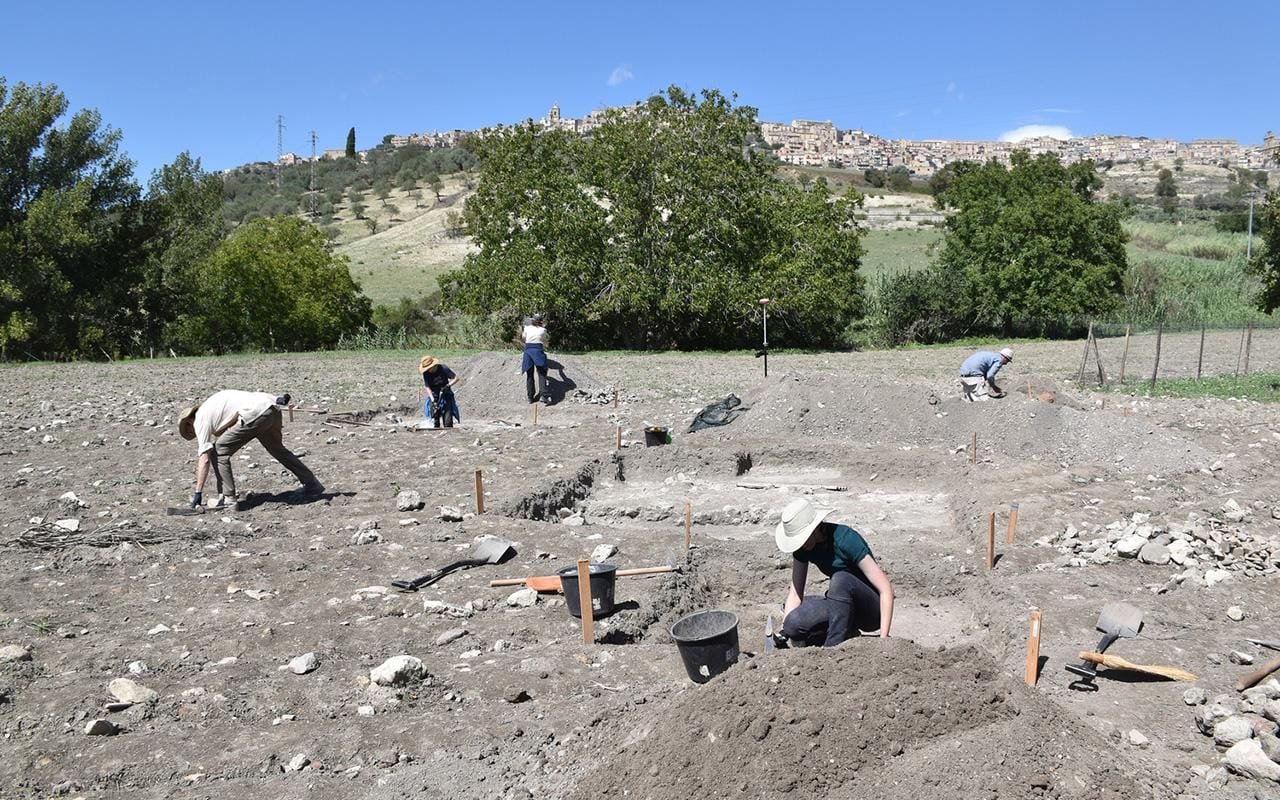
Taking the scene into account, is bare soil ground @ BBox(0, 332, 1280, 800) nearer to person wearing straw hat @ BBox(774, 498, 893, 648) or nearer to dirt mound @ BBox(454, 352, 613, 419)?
person wearing straw hat @ BBox(774, 498, 893, 648)

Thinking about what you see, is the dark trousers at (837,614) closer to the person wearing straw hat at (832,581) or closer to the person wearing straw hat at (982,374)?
the person wearing straw hat at (832,581)

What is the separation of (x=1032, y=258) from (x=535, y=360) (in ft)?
76.1

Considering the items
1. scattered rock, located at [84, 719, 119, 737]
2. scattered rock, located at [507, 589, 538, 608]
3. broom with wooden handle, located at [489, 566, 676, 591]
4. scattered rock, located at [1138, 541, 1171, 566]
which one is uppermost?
scattered rock, located at [1138, 541, 1171, 566]

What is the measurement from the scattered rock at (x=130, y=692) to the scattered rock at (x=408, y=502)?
3966 millimetres

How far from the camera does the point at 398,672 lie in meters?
5.29

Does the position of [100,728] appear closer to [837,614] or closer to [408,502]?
[837,614]

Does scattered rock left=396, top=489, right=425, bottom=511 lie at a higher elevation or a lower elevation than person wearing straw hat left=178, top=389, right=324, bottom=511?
lower

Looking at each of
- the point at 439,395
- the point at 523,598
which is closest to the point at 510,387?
the point at 439,395

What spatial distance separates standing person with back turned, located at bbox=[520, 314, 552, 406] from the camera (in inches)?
634

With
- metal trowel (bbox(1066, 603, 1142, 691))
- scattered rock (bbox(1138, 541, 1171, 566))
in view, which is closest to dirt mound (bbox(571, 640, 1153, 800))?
metal trowel (bbox(1066, 603, 1142, 691))

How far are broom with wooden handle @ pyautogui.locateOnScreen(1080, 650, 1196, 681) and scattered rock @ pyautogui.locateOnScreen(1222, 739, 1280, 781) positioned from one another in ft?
2.72

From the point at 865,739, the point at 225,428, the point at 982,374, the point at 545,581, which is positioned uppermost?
the point at 982,374

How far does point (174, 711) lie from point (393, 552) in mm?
2811

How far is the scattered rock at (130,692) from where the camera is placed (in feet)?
16.6
